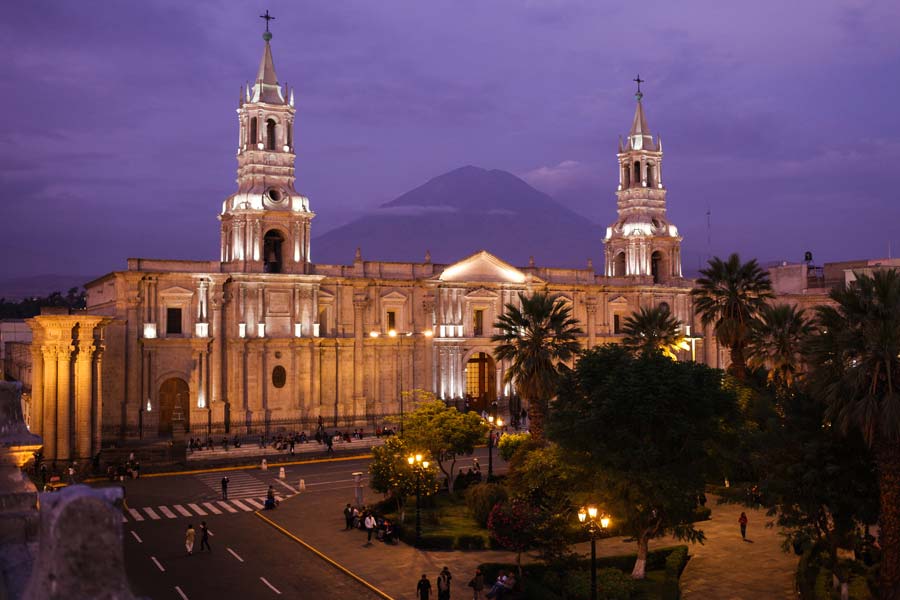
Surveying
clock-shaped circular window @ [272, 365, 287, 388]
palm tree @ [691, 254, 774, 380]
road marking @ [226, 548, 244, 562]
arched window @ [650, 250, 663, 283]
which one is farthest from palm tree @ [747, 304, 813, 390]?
arched window @ [650, 250, 663, 283]

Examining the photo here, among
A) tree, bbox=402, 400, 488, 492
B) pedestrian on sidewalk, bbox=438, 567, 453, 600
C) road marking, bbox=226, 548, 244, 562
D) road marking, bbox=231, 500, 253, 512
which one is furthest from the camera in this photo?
tree, bbox=402, 400, 488, 492

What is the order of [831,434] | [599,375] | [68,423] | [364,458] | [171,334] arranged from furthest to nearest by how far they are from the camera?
[171,334] → [364,458] → [68,423] → [599,375] → [831,434]

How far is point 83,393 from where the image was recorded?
4056 cm

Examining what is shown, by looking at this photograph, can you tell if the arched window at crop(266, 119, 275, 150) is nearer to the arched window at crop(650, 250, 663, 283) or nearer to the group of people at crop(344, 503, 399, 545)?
the group of people at crop(344, 503, 399, 545)

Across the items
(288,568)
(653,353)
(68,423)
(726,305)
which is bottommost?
(288,568)

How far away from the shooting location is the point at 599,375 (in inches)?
Answer: 1081

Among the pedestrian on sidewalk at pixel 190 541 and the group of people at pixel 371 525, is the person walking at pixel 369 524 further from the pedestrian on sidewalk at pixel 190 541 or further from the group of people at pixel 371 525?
the pedestrian on sidewalk at pixel 190 541

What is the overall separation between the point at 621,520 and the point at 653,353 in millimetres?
6282

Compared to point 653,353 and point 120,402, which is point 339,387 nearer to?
point 120,402

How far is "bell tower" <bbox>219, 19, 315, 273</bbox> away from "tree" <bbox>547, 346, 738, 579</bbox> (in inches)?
1278

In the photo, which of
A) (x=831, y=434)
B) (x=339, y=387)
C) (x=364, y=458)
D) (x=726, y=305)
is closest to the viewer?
(x=831, y=434)

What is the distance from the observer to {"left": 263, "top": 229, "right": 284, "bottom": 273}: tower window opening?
55781 mm

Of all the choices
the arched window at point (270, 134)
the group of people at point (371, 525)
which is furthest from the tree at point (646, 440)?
the arched window at point (270, 134)

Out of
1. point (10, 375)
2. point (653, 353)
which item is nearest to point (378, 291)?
point (10, 375)
